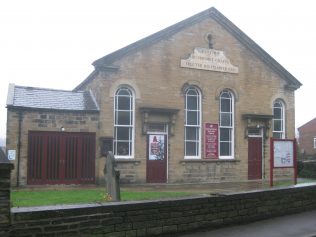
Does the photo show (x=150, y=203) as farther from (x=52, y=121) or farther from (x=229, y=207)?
(x=52, y=121)

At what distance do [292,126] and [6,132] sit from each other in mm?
14971

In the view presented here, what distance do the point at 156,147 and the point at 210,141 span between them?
2.94 m

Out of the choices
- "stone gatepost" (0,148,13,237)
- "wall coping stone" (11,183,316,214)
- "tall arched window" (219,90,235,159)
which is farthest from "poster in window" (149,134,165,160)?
"stone gatepost" (0,148,13,237)

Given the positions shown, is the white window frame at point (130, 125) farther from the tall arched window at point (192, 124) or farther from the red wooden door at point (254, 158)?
the red wooden door at point (254, 158)

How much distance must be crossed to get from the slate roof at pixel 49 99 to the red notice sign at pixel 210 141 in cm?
556

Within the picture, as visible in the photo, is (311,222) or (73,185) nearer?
(311,222)

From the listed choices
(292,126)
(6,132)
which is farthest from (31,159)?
(292,126)

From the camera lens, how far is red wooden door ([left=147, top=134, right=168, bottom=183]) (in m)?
18.9

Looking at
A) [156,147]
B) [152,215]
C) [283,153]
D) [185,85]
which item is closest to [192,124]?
[185,85]

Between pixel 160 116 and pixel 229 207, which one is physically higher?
pixel 160 116

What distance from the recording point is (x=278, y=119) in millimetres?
22906

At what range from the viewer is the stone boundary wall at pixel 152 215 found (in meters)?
6.31

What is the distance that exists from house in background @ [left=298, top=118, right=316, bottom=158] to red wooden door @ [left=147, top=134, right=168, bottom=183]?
40.3m

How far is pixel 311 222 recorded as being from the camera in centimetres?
969
